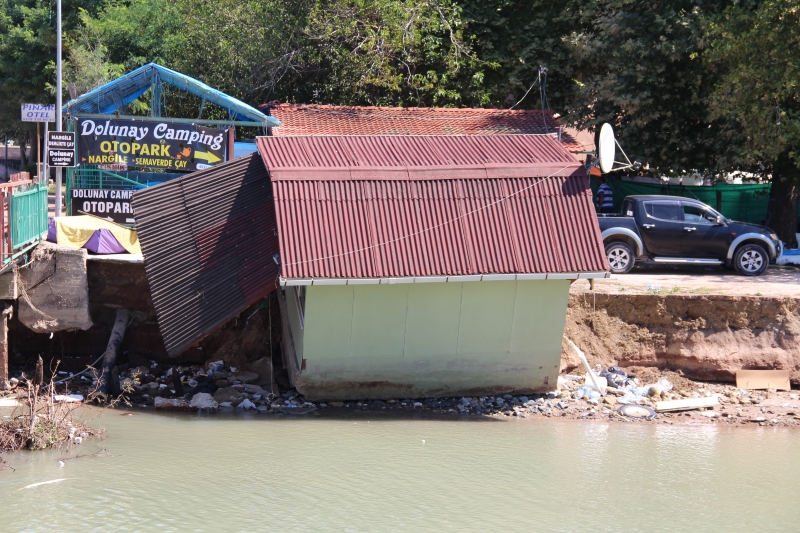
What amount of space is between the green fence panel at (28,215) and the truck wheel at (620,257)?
431 inches

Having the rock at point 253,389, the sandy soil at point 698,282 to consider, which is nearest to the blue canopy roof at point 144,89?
the rock at point 253,389

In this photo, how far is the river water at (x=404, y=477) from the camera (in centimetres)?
915

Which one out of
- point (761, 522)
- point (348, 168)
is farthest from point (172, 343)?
point (761, 522)

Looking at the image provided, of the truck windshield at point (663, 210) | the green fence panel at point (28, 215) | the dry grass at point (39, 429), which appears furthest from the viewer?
the truck windshield at point (663, 210)

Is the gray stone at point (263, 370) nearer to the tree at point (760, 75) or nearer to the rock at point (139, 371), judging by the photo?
the rock at point (139, 371)

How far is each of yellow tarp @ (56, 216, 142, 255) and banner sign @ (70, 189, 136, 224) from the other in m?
1.18

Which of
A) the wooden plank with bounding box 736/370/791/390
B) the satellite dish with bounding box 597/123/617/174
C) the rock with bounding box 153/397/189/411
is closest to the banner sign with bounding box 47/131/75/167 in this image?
the rock with bounding box 153/397/189/411

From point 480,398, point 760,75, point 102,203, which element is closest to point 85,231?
point 102,203

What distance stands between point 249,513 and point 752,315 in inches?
377

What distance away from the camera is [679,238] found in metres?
18.1

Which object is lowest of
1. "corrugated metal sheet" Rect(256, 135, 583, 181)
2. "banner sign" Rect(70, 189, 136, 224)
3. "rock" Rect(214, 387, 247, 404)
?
"rock" Rect(214, 387, 247, 404)

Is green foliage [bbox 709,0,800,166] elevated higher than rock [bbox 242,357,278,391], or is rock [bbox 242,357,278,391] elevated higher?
green foliage [bbox 709,0,800,166]

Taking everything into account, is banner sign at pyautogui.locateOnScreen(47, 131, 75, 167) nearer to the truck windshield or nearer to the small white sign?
the small white sign

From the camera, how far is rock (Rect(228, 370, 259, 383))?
13.7 meters
